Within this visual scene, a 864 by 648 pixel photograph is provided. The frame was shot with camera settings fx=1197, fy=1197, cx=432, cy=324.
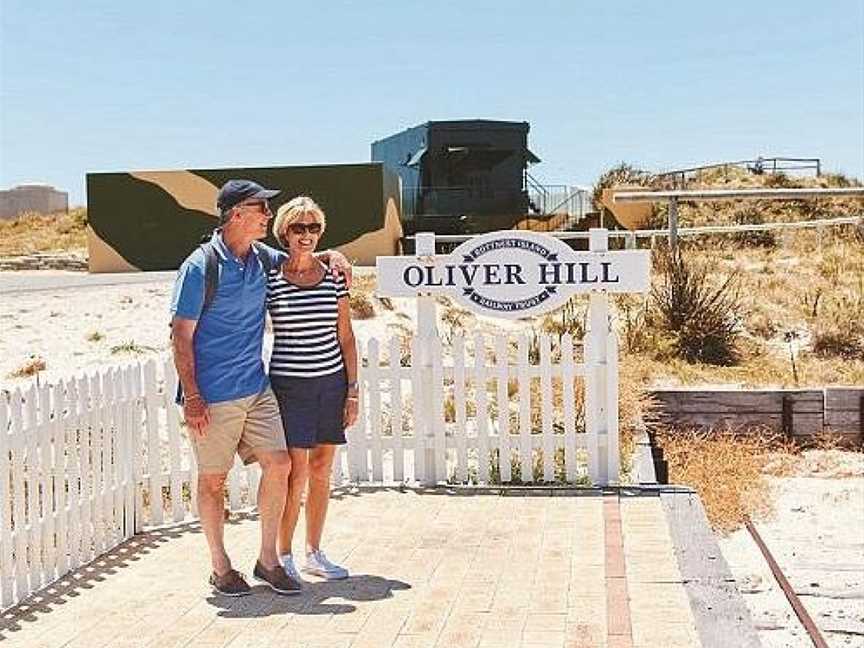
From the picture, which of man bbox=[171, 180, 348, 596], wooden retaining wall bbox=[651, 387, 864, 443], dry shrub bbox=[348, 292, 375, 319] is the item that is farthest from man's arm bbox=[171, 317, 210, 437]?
dry shrub bbox=[348, 292, 375, 319]

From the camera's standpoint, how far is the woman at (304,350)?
5.85 m

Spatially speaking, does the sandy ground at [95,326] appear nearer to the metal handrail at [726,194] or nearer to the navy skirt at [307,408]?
the metal handrail at [726,194]

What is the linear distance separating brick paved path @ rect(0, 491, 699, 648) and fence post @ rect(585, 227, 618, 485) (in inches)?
21.6

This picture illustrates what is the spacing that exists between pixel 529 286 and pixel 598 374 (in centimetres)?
76

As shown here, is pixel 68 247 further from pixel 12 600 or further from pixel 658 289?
pixel 12 600

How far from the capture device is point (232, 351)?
5621 mm

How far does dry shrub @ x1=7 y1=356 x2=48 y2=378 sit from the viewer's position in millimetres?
12578

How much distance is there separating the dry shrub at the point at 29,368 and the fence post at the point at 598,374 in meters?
6.99

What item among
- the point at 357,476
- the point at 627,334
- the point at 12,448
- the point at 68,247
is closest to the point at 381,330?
the point at 627,334

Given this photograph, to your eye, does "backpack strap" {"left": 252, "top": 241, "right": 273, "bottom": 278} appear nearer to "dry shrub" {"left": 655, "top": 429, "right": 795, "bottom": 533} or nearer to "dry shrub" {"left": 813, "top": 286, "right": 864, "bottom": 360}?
"dry shrub" {"left": 655, "top": 429, "right": 795, "bottom": 533}

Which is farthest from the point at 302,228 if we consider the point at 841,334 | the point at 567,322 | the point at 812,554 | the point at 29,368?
the point at 841,334

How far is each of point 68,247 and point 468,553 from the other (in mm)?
32642

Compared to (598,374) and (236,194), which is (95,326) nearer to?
(598,374)

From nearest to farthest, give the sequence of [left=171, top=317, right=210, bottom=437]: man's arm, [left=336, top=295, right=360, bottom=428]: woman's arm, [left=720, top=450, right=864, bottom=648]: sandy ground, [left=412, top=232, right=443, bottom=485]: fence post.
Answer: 1. [left=171, top=317, right=210, bottom=437]: man's arm
2. [left=336, top=295, right=360, bottom=428]: woman's arm
3. [left=720, top=450, right=864, bottom=648]: sandy ground
4. [left=412, top=232, right=443, bottom=485]: fence post
